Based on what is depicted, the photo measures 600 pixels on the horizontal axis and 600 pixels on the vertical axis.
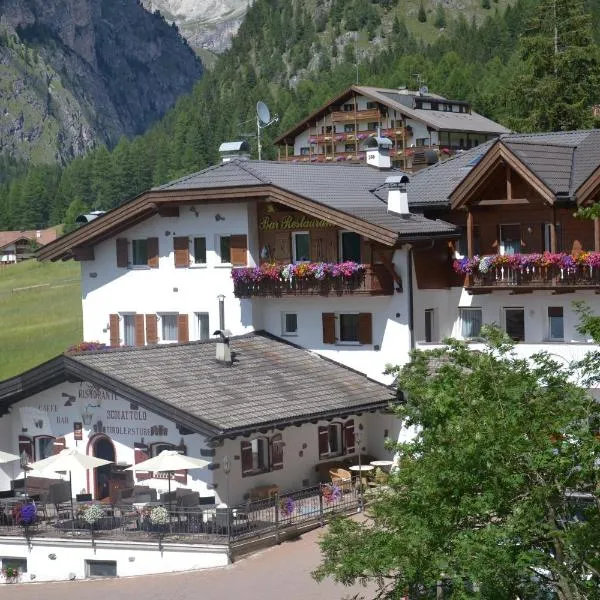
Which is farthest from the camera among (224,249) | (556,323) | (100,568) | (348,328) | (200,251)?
(200,251)

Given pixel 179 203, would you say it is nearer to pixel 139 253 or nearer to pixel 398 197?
pixel 139 253

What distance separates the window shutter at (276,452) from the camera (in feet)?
125

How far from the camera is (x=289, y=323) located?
45.4m

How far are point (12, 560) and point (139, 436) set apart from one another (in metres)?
4.35

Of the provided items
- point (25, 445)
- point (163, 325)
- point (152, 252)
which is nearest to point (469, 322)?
point (163, 325)

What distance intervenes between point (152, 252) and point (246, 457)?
12029 mm

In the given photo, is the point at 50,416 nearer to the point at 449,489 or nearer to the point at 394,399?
the point at 394,399

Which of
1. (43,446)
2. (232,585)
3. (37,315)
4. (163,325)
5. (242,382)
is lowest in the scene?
(232,585)

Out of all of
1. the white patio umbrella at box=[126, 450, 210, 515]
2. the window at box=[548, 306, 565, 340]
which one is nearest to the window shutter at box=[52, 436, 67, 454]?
the white patio umbrella at box=[126, 450, 210, 515]

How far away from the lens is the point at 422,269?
4331cm

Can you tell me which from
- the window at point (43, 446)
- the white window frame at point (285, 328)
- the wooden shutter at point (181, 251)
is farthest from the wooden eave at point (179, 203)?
the window at point (43, 446)

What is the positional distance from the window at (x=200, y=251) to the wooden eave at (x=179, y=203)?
1264mm

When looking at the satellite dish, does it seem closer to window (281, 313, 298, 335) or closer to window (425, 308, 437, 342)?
window (281, 313, 298, 335)

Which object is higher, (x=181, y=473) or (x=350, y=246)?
(x=350, y=246)
